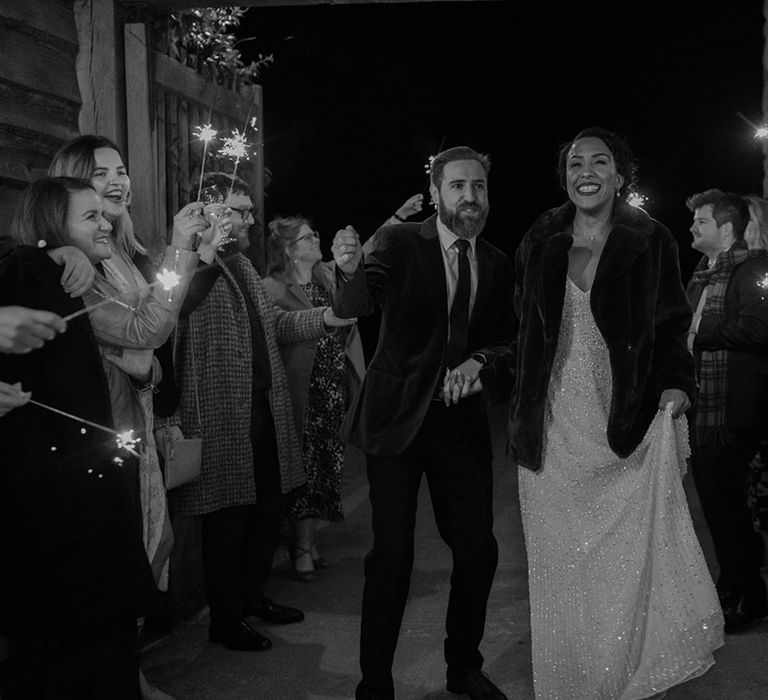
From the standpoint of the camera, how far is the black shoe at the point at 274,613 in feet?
17.3

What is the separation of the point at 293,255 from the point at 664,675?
3.37m

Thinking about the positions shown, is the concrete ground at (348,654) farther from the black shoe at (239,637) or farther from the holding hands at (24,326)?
the holding hands at (24,326)

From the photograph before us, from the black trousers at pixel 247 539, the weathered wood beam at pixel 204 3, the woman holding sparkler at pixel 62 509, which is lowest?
the black trousers at pixel 247 539

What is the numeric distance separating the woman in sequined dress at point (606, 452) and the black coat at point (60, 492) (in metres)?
1.63

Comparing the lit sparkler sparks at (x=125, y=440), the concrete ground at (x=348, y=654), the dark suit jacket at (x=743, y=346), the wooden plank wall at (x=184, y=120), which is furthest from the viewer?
the wooden plank wall at (x=184, y=120)

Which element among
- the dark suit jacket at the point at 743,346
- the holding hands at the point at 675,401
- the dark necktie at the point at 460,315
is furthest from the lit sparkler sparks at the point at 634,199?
the dark suit jacket at the point at 743,346

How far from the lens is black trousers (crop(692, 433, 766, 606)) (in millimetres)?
5172

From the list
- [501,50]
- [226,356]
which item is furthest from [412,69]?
[226,356]

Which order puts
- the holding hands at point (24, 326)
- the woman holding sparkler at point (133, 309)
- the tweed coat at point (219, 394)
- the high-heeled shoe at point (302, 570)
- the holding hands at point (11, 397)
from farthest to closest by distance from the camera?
1. the high-heeled shoe at point (302, 570)
2. the tweed coat at point (219, 394)
3. the woman holding sparkler at point (133, 309)
4. the holding hands at point (11, 397)
5. the holding hands at point (24, 326)

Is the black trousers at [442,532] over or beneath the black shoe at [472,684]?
over

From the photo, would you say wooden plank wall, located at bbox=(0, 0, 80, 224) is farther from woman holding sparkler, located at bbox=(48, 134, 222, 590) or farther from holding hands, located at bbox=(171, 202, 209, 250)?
holding hands, located at bbox=(171, 202, 209, 250)

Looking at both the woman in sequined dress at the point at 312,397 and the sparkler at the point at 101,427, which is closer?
the sparkler at the point at 101,427

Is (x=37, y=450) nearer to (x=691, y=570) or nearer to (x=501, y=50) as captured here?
(x=691, y=570)

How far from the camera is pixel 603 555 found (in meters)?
3.98
